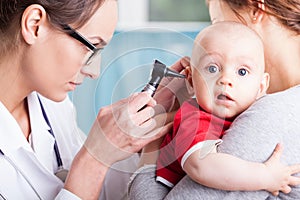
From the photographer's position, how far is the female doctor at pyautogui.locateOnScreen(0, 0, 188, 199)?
1161mm

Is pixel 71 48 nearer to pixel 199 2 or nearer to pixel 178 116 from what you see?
pixel 178 116

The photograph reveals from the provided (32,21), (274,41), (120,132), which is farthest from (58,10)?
(274,41)

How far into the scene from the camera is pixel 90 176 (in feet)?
3.87

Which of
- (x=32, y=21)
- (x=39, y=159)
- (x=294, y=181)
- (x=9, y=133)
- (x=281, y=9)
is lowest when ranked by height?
(x=294, y=181)

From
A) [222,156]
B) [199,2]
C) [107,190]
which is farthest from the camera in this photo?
[199,2]

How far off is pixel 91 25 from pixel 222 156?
16.4 inches

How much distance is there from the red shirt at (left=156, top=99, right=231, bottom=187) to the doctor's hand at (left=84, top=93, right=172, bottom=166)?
0.14ft

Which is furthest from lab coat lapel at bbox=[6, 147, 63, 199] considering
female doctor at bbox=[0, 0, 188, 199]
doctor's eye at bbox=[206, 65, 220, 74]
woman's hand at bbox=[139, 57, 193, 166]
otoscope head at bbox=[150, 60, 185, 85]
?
doctor's eye at bbox=[206, 65, 220, 74]

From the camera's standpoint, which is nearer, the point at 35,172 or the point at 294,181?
the point at 294,181

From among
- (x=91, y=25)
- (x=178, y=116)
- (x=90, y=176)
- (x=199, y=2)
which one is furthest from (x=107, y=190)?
(x=199, y=2)

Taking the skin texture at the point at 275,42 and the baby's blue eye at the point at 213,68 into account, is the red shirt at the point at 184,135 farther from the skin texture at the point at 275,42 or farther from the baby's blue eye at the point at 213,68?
the skin texture at the point at 275,42

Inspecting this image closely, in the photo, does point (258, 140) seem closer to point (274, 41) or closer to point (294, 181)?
point (294, 181)

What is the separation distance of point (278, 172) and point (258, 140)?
8 cm

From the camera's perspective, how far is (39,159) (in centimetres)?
131
